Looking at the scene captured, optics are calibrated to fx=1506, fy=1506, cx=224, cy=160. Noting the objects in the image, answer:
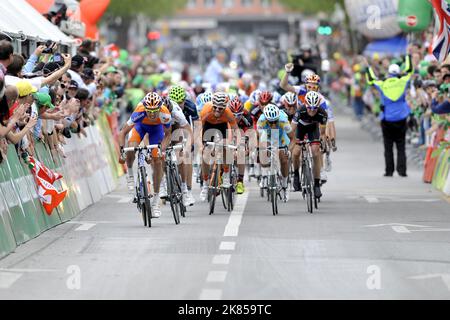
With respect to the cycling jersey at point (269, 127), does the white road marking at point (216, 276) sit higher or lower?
higher

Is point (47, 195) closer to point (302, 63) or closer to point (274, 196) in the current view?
point (274, 196)

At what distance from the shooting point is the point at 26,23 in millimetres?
22062

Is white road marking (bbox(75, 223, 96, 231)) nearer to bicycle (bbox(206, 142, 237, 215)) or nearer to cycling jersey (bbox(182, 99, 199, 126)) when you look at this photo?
bicycle (bbox(206, 142, 237, 215))

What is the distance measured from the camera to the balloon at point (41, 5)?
26.0m

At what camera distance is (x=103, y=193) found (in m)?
22.7

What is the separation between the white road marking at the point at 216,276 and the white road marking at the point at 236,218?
3.46 meters

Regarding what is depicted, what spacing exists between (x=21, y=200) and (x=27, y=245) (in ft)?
2.47

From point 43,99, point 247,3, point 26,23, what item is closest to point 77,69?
point 26,23

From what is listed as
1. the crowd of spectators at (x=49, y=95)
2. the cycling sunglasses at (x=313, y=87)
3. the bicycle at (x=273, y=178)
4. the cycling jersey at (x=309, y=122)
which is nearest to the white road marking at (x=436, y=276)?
the crowd of spectators at (x=49, y=95)

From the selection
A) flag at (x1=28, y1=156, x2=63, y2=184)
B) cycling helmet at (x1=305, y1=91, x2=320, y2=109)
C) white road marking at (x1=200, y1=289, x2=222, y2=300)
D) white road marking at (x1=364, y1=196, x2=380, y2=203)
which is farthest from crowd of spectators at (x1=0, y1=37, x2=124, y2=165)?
white road marking at (x1=364, y1=196, x2=380, y2=203)

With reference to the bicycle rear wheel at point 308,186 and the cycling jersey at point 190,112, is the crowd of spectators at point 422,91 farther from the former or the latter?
the cycling jersey at point 190,112

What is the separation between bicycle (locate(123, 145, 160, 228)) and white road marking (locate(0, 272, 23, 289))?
462 cm

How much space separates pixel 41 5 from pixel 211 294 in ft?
51.1

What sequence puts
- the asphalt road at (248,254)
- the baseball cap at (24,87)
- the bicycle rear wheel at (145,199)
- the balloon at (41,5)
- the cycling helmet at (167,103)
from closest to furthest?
the asphalt road at (248,254) → the baseball cap at (24,87) → the bicycle rear wheel at (145,199) → the cycling helmet at (167,103) → the balloon at (41,5)
